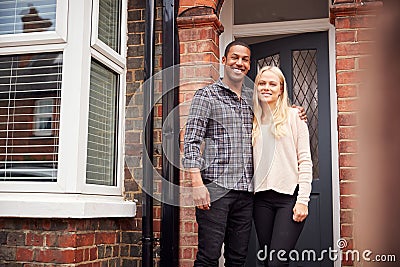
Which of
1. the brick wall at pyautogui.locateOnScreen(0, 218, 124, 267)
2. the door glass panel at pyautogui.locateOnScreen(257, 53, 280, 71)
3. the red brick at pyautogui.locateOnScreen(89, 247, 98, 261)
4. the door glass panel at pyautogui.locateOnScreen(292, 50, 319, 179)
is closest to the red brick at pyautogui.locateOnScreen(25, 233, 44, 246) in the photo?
the brick wall at pyautogui.locateOnScreen(0, 218, 124, 267)

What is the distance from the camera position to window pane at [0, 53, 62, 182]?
2955 millimetres

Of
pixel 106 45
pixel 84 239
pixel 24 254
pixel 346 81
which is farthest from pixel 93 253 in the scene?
pixel 346 81

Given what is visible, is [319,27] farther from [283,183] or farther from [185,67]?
[283,183]

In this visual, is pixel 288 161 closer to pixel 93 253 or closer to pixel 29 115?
pixel 93 253

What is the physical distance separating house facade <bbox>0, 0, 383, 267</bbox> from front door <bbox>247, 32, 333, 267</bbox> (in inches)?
0.5

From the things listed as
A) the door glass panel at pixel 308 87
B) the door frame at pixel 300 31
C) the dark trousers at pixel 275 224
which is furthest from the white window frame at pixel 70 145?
the door glass panel at pixel 308 87

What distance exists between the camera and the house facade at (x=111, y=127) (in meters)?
2.88

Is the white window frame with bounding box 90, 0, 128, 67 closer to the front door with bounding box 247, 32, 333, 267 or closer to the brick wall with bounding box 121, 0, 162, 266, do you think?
the brick wall with bounding box 121, 0, 162, 266

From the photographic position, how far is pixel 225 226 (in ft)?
9.11

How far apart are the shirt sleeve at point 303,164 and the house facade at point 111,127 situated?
0.90 feet

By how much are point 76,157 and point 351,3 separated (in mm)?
2013

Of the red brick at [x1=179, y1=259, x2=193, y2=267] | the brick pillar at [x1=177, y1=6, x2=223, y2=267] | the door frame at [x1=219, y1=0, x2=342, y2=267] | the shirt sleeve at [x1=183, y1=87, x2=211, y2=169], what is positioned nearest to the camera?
the shirt sleeve at [x1=183, y1=87, x2=211, y2=169]

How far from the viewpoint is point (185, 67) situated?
350cm

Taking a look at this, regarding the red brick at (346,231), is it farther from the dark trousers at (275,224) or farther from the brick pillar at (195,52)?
the brick pillar at (195,52)
